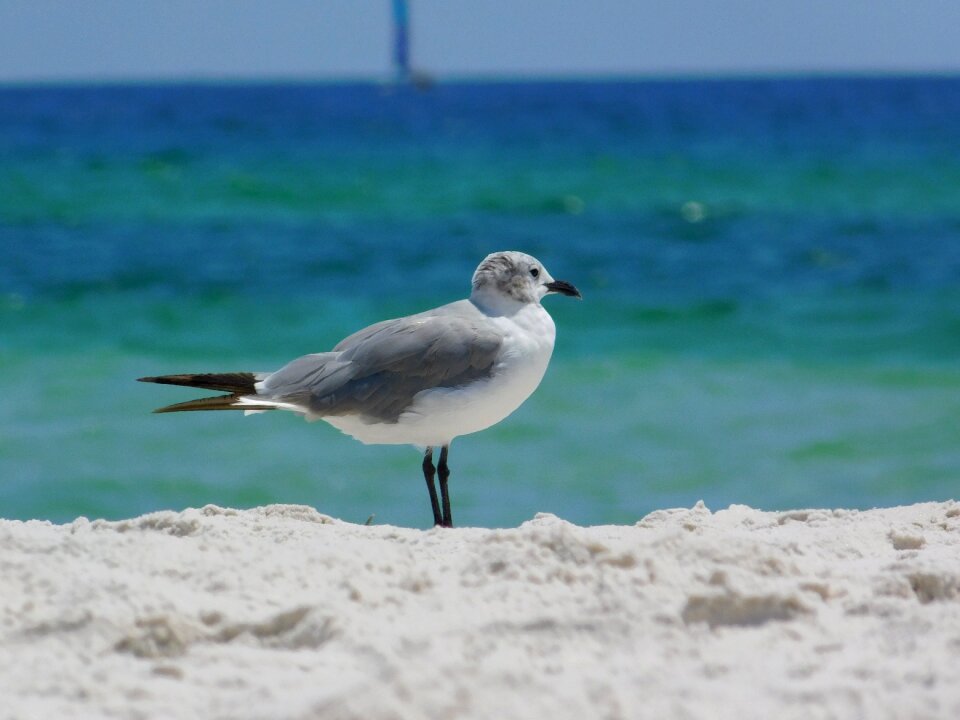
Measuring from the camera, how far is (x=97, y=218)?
14.9 metres

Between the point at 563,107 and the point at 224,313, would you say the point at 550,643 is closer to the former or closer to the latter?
the point at 224,313

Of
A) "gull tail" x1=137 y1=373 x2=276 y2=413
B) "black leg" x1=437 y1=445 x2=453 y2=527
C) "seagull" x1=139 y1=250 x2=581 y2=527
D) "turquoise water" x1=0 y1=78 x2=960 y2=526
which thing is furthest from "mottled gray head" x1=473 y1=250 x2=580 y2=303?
"turquoise water" x1=0 y1=78 x2=960 y2=526

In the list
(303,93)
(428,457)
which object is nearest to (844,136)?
(428,457)

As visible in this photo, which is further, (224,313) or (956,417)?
(224,313)

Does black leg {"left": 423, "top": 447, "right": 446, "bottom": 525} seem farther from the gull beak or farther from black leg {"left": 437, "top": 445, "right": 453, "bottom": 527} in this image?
the gull beak

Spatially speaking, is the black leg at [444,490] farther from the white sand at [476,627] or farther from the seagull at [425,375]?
the white sand at [476,627]

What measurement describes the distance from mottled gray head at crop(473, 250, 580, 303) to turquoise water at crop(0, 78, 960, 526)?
6.38 feet

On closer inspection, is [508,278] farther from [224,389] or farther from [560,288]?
[224,389]

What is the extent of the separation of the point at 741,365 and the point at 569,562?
576cm

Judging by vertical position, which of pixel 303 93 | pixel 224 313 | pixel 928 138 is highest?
pixel 303 93

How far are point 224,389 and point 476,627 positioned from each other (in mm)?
1428

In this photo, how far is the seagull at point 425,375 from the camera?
3.20 m

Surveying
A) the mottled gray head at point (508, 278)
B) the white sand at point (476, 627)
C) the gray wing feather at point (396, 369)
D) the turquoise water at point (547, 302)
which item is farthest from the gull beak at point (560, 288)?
the turquoise water at point (547, 302)

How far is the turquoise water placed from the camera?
575cm
